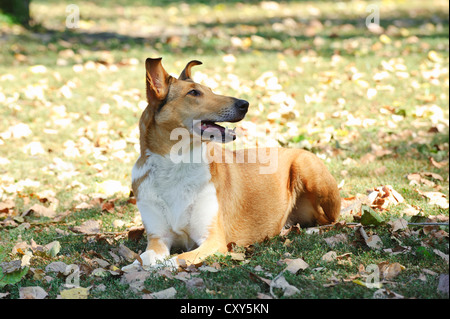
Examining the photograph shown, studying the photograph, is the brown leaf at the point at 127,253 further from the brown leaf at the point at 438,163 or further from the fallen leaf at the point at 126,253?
the brown leaf at the point at 438,163

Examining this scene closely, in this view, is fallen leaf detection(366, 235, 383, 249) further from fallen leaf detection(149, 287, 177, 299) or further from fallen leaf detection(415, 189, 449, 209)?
fallen leaf detection(149, 287, 177, 299)

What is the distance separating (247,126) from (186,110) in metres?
3.98

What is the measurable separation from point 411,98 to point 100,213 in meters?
5.88

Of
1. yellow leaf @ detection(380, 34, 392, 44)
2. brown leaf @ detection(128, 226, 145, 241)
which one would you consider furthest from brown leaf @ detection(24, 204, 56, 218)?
yellow leaf @ detection(380, 34, 392, 44)

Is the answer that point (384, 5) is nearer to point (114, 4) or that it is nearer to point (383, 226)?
point (114, 4)

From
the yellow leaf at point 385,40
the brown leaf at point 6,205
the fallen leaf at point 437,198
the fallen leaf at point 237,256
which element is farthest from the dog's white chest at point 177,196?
the yellow leaf at point 385,40

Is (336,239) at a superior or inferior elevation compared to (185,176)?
inferior

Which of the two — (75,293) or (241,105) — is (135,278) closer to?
(75,293)

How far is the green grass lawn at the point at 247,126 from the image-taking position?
4535 mm

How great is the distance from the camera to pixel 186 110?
494cm

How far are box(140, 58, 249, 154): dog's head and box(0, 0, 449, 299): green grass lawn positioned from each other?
39.5 inches

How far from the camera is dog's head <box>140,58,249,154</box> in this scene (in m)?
4.90

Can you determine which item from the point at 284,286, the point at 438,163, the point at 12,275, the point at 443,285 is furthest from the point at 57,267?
the point at 438,163

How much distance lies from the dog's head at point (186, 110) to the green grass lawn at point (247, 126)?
3.30ft
